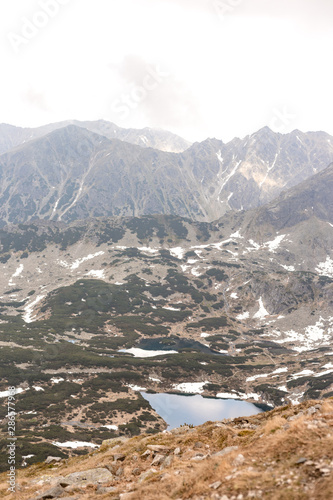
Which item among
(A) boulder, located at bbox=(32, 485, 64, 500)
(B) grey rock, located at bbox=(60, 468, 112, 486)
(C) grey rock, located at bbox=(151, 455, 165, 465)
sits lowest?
(B) grey rock, located at bbox=(60, 468, 112, 486)

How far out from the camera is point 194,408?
9538 centimetres

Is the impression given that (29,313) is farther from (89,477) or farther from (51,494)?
(51,494)

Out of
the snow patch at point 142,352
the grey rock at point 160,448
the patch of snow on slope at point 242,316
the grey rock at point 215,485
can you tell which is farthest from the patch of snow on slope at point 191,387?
the grey rock at point 215,485

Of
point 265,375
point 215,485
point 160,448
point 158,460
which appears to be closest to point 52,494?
point 158,460

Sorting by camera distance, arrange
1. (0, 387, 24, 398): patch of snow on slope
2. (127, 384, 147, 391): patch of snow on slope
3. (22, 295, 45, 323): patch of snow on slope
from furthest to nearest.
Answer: (22, 295, 45, 323): patch of snow on slope → (127, 384, 147, 391): patch of snow on slope → (0, 387, 24, 398): patch of snow on slope

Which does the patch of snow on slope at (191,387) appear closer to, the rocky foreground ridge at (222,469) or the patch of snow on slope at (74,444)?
the patch of snow on slope at (74,444)

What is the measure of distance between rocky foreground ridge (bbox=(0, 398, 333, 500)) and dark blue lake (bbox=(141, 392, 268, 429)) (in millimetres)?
74799

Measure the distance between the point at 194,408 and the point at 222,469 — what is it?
95.7 m

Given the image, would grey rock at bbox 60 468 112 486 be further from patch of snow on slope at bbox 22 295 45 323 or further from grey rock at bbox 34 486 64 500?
patch of snow on slope at bbox 22 295 45 323

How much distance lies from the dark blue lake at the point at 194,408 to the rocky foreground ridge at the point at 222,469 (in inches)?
2945

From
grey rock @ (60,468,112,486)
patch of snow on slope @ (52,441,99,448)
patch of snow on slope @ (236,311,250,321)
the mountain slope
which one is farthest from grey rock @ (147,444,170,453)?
patch of snow on slope @ (236,311,250,321)

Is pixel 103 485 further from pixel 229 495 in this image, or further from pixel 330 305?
pixel 330 305

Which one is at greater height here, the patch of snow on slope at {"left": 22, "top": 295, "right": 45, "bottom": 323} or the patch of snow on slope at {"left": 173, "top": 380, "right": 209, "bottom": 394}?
the patch of snow on slope at {"left": 22, "top": 295, "right": 45, "bottom": 323}

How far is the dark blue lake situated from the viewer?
289 ft
